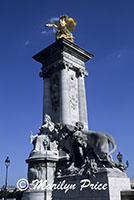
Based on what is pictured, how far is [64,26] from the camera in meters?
27.0

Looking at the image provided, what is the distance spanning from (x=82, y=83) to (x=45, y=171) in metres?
11.9

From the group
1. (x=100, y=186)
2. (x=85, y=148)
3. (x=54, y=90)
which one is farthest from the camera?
(x=54, y=90)

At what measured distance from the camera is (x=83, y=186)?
878 centimetres

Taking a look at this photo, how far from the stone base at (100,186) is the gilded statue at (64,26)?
2062cm

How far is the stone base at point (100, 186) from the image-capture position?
7992mm

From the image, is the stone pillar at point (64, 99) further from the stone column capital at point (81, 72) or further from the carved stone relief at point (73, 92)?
the stone column capital at point (81, 72)

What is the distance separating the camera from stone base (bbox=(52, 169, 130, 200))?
7.99m

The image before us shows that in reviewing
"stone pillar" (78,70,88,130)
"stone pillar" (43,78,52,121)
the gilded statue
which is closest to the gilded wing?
the gilded statue

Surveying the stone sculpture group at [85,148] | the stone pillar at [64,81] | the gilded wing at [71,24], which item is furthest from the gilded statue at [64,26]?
the stone sculpture group at [85,148]

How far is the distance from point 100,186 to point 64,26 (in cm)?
2265

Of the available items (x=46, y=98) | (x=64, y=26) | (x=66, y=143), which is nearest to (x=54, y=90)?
(x=46, y=98)

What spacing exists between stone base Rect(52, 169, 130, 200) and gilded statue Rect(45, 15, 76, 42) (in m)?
20.6

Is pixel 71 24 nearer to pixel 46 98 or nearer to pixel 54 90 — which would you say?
pixel 54 90

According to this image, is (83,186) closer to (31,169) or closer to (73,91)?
(31,169)
